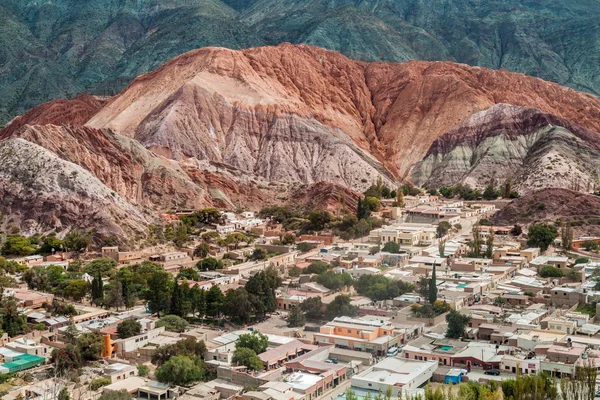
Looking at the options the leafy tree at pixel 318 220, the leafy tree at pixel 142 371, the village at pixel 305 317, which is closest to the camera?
the village at pixel 305 317

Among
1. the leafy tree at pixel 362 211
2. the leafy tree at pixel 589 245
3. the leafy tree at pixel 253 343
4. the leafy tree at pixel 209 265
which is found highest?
the leafy tree at pixel 362 211

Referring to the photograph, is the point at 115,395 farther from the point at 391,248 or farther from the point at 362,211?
the point at 362,211

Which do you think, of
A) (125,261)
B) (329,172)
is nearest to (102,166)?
(125,261)

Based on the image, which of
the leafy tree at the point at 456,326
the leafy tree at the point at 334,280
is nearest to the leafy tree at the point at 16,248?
the leafy tree at the point at 334,280

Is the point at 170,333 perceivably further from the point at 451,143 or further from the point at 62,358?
the point at 451,143

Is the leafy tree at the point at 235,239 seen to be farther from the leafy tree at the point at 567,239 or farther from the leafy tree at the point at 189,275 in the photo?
the leafy tree at the point at 567,239

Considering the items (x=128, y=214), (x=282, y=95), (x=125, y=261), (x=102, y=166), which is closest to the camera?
(x=125, y=261)
